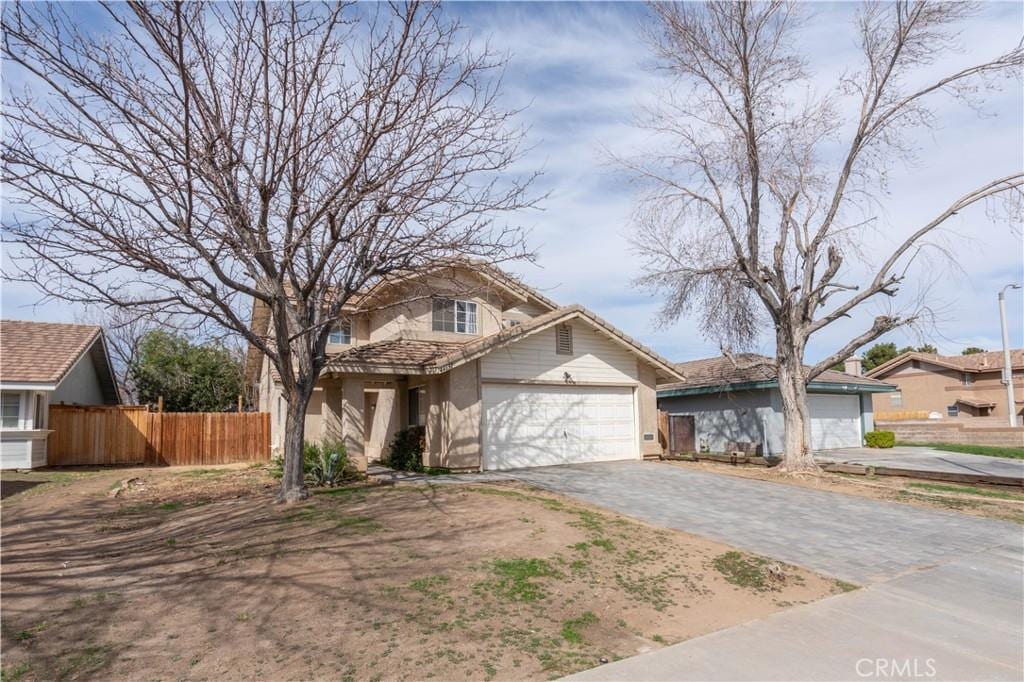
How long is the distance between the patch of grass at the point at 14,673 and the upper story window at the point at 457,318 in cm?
1441

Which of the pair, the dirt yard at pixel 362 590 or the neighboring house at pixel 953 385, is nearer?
the dirt yard at pixel 362 590

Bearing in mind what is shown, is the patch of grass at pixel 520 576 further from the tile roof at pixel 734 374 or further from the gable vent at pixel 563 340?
the tile roof at pixel 734 374

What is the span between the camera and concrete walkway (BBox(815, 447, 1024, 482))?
19750mm

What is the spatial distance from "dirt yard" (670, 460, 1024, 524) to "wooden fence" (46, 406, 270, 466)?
51.6 feet

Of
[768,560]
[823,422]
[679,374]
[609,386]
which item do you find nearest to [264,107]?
[768,560]

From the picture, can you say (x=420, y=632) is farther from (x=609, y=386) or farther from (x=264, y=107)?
(x=609, y=386)

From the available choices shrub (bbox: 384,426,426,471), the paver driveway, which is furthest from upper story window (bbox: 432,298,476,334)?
the paver driveway

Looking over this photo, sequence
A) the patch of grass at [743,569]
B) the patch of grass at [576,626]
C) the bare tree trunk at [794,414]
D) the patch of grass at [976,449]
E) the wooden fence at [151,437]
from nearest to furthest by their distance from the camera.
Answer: the patch of grass at [576,626]
the patch of grass at [743,569]
the bare tree trunk at [794,414]
the wooden fence at [151,437]
the patch of grass at [976,449]

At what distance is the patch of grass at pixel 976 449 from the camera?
2498cm

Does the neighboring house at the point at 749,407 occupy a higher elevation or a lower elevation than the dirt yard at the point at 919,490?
higher

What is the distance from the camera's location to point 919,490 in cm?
1523

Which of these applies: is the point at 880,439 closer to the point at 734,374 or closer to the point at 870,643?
the point at 734,374

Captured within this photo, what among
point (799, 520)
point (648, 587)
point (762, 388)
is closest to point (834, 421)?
point (762, 388)

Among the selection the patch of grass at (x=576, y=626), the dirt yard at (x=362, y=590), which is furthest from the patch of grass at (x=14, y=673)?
the patch of grass at (x=576, y=626)
